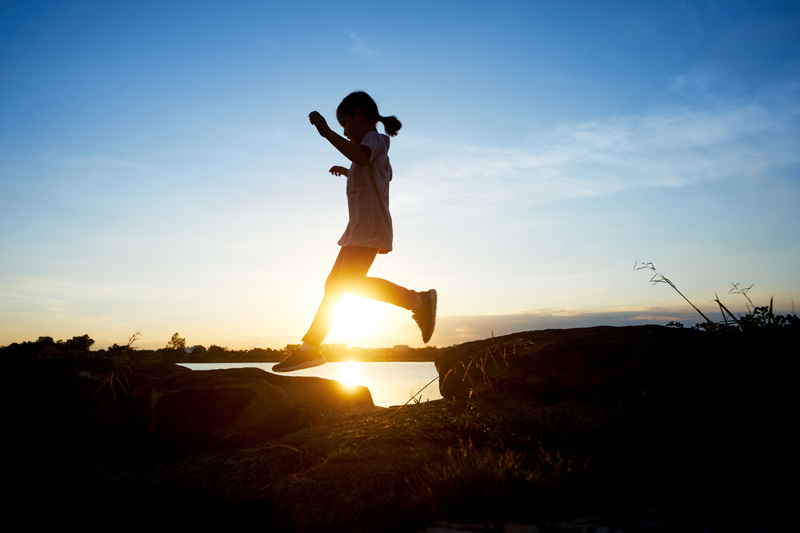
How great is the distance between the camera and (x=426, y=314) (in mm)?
4664

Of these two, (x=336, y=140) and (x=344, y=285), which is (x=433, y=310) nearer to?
(x=344, y=285)

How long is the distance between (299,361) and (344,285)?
2.73 feet

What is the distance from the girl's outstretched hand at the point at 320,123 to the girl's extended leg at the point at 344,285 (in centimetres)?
108

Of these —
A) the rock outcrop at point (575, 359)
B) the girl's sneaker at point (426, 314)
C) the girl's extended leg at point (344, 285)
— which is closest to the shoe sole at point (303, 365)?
the girl's extended leg at point (344, 285)

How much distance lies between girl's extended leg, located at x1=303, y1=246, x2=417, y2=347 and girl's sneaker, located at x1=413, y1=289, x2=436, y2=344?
591 millimetres

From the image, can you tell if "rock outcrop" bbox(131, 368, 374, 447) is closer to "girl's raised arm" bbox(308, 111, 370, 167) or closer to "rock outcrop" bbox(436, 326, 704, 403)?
"rock outcrop" bbox(436, 326, 704, 403)

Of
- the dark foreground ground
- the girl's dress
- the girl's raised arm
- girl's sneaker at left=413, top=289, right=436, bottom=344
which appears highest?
the girl's raised arm

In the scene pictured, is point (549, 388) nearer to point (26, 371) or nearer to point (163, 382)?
point (163, 382)

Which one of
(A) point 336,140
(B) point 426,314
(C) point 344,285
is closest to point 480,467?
(C) point 344,285

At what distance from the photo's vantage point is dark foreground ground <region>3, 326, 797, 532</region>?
1.99 meters

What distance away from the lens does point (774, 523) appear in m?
1.81

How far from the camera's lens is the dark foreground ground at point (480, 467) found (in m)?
1.99

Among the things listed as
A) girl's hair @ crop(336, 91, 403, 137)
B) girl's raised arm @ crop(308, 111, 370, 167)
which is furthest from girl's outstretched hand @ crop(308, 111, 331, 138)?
girl's hair @ crop(336, 91, 403, 137)

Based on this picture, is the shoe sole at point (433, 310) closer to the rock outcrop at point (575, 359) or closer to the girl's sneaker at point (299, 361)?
the rock outcrop at point (575, 359)
